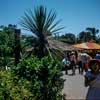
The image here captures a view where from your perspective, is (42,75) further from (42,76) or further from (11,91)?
(11,91)

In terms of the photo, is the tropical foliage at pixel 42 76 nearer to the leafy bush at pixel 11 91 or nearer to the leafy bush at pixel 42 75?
the leafy bush at pixel 42 75

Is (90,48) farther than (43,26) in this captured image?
Yes

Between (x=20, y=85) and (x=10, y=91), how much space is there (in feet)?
3.92

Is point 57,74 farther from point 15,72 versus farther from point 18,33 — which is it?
point 18,33

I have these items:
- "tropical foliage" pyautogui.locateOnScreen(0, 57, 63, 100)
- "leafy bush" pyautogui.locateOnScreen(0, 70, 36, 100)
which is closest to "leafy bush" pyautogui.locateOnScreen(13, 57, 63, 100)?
"tropical foliage" pyautogui.locateOnScreen(0, 57, 63, 100)

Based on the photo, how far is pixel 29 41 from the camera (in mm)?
15453

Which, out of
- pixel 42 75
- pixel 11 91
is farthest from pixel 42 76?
pixel 11 91

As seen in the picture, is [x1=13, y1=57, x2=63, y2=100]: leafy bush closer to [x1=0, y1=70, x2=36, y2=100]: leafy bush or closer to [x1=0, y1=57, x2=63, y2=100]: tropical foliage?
[x1=0, y1=57, x2=63, y2=100]: tropical foliage

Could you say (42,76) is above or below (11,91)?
above

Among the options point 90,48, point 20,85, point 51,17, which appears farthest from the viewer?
point 90,48

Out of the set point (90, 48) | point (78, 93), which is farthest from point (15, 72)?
point (90, 48)

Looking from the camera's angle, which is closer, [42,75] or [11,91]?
[11,91]

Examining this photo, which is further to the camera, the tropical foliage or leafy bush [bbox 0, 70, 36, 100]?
the tropical foliage

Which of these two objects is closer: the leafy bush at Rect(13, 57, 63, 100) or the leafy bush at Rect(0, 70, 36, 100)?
the leafy bush at Rect(0, 70, 36, 100)
